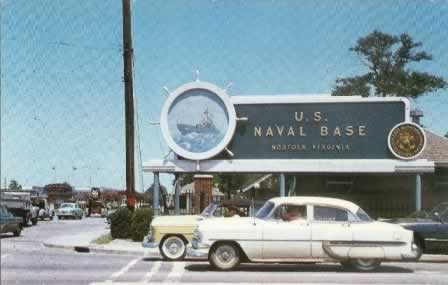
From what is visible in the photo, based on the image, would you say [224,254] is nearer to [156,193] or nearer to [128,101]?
[128,101]

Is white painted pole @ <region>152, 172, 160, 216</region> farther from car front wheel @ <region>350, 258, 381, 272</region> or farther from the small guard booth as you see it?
car front wheel @ <region>350, 258, 381, 272</region>

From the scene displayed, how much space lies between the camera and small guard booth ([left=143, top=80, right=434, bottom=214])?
84.2 feet

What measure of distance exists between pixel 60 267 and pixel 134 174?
1009 centimetres

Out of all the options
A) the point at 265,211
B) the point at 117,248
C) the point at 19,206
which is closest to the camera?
the point at 265,211

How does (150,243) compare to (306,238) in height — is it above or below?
below

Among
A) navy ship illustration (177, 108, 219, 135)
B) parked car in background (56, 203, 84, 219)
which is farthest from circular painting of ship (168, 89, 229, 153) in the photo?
parked car in background (56, 203, 84, 219)

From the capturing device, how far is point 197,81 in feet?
85.4

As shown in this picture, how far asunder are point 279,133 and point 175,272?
40.9 ft

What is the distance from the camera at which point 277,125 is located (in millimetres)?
26203

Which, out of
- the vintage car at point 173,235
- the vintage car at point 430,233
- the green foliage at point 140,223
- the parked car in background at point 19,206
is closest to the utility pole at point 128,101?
the green foliage at point 140,223

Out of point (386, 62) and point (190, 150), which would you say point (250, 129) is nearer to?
point (190, 150)

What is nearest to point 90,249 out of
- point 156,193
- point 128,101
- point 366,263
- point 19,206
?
point 156,193

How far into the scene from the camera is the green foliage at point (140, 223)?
23.0m

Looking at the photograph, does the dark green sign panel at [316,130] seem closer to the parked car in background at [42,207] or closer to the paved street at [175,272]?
the paved street at [175,272]
